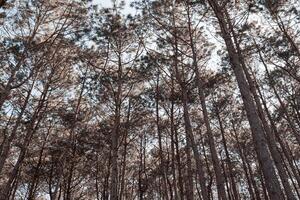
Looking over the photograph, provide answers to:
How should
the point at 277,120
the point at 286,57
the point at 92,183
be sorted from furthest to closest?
the point at 92,183 → the point at 277,120 → the point at 286,57

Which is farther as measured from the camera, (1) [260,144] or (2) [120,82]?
(2) [120,82]

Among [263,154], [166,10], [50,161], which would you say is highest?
[166,10]

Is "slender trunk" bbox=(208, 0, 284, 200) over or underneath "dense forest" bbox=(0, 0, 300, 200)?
underneath

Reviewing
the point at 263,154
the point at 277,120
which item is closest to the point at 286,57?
the point at 277,120

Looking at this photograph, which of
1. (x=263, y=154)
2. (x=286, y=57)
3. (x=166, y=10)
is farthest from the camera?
(x=286, y=57)

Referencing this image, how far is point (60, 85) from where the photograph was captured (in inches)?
535

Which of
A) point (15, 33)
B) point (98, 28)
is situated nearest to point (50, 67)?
point (15, 33)

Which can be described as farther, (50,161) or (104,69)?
(50,161)

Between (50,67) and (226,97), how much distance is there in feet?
29.6

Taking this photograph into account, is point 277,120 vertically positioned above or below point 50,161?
above

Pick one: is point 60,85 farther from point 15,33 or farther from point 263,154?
point 263,154

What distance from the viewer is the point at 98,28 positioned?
12.2m

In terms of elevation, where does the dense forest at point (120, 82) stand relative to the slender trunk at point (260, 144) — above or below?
above

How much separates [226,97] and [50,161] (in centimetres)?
1034
